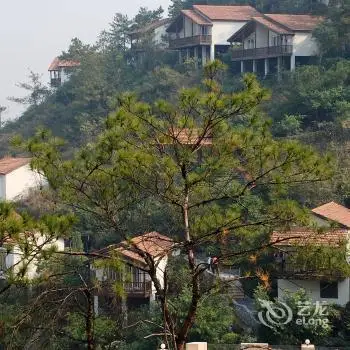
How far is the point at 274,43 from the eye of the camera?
34219 mm

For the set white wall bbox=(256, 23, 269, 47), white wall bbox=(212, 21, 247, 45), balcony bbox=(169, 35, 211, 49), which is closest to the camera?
white wall bbox=(256, 23, 269, 47)

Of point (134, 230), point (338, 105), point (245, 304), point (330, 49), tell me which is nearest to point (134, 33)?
point (330, 49)

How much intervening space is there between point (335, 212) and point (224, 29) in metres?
17.3

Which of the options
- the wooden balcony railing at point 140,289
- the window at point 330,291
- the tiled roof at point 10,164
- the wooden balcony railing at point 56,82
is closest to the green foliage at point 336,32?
the tiled roof at point 10,164

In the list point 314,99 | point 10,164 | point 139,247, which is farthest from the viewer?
point 10,164

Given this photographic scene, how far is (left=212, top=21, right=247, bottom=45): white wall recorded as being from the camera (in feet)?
122

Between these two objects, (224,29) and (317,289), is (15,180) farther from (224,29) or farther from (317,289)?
(317,289)

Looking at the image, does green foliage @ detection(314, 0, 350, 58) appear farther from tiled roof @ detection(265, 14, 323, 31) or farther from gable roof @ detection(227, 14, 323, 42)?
gable roof @ detection(227, 14, 323, 42)

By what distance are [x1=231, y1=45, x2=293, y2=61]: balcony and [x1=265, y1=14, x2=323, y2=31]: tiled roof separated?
2.55 feet

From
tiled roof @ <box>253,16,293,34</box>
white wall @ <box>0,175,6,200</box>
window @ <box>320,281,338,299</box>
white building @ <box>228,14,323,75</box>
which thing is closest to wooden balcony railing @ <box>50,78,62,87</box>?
white building @ <box>228,14,323,75</box>

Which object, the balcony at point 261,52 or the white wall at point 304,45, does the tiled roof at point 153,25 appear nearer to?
the balcony at point 261,52

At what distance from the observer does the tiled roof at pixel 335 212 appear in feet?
67.2

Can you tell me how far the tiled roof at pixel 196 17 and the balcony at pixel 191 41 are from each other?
21.2 inches

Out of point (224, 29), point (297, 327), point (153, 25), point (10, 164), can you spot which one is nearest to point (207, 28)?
point (224, 29)
